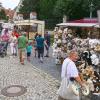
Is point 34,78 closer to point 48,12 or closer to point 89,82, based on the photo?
point 89,82

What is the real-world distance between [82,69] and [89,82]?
47.9 inches

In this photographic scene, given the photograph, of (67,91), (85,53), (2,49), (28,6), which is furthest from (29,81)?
(28,6)

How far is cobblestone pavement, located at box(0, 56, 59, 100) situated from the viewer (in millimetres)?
11164

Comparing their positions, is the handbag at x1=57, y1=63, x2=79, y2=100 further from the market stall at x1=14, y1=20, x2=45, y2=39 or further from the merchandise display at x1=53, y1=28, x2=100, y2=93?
the market stall at x1=14, y1=20, x2=45, y2=39

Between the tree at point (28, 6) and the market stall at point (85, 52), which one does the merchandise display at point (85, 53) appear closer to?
the market stall at point (85, 52)

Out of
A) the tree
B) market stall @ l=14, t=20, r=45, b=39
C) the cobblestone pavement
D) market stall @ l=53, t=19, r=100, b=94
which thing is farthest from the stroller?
the tree

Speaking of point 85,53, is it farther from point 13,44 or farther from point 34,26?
point 34,26

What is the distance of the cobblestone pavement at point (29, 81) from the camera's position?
36.6 feet

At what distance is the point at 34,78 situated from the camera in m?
14.2

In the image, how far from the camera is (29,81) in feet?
44.4

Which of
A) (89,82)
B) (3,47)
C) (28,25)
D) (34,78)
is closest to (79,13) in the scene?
(28,25)

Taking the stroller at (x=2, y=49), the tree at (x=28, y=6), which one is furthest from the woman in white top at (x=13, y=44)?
the tree at (x=28, y=6)

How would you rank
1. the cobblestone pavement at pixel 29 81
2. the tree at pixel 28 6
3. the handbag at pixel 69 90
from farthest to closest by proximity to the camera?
the tree at pixel 28 6
the cobblestone pavement at pixel 29 81
the handbag at pixel 69 90

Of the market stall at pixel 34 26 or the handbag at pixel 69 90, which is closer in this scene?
the handbag at pixel 69 90
